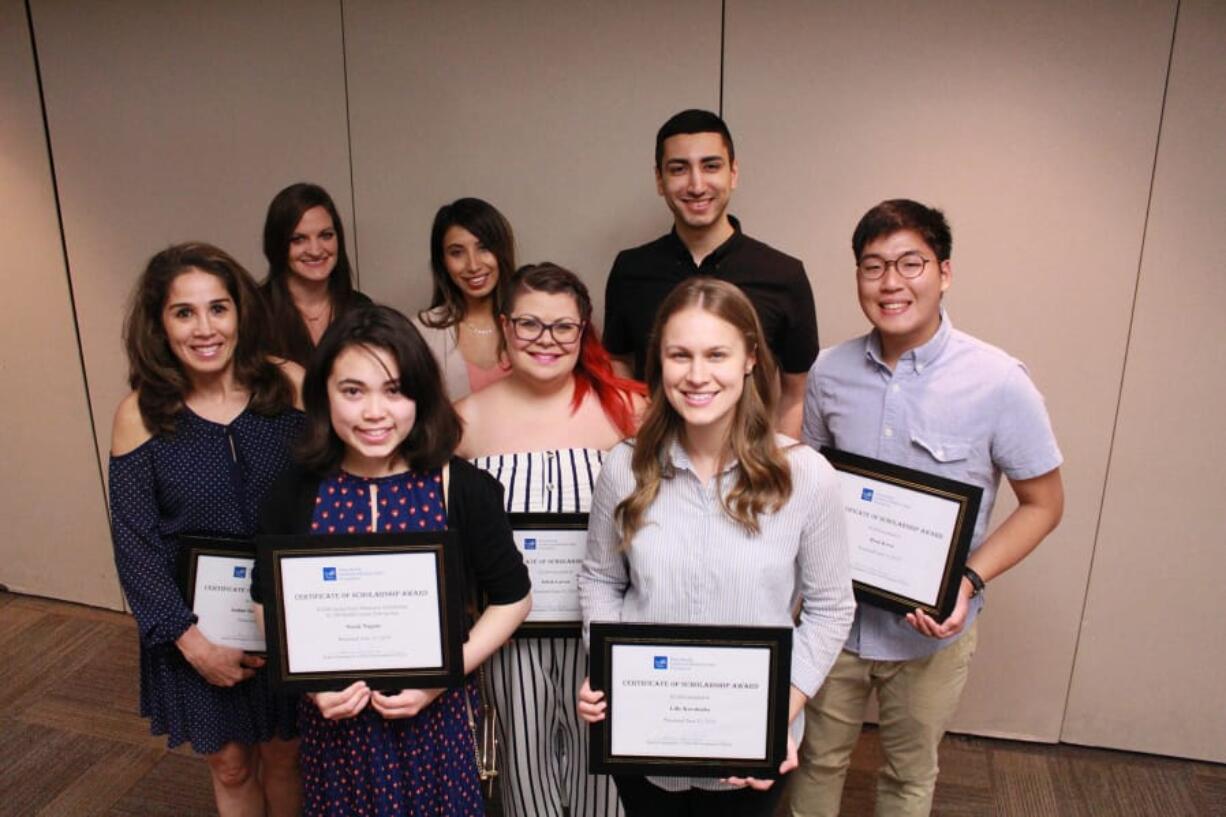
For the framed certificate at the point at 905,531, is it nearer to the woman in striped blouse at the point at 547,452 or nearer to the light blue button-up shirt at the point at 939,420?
the light blue button-up shirt at the point at 939,420

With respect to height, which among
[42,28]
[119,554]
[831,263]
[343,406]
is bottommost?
[119,554]

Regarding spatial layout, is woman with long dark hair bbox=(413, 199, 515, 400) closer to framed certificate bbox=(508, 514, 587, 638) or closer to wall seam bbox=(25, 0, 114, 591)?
framed certificate bbox=(508, 514, 587, 638)

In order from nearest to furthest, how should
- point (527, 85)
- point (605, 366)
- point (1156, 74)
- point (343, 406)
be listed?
point (343, 406) → point (605, 366) → point (1156, 74) → point (527, 85)

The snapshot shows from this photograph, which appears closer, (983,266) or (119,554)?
(119,554)

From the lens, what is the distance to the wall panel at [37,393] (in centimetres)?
336

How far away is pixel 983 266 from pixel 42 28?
11.4ft

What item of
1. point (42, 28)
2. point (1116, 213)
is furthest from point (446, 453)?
point (42, 28)

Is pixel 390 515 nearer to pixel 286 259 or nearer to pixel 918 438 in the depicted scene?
pixel 918 438

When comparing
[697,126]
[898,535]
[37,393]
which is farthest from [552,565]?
[37,393]

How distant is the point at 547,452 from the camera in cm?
191

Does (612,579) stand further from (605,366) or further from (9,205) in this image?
(9,205)

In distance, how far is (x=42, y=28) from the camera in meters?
3.23

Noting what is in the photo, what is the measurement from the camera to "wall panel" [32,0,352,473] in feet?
9.87

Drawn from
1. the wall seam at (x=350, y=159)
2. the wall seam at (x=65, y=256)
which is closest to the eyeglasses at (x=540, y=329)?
the wall seam at (x=350, y=159)
